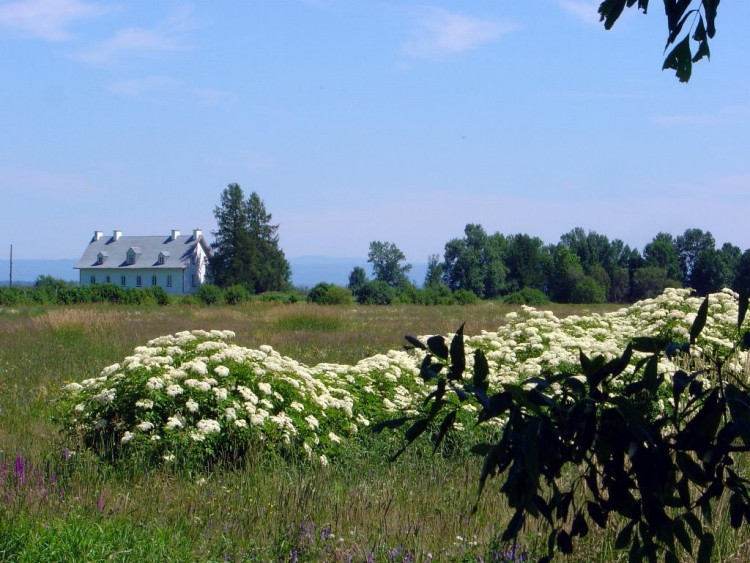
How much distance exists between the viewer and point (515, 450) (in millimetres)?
1625

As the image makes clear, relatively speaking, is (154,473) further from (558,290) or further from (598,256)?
(598,256)

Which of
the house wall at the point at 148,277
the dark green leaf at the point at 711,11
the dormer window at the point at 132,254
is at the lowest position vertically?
the dark green leaf at the point at 711,11

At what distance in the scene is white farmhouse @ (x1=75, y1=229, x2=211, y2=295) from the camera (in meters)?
83.5

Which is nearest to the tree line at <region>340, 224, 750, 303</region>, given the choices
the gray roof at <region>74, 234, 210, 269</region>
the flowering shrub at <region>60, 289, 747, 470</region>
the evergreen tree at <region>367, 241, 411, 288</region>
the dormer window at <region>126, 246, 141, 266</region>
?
the evergreen tree at <region>367, 241, 411, 288</region>

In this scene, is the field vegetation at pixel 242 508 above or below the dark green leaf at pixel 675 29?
below

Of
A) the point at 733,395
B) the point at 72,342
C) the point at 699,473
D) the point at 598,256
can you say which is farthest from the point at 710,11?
the point at 598,256

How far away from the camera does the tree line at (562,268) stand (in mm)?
50125

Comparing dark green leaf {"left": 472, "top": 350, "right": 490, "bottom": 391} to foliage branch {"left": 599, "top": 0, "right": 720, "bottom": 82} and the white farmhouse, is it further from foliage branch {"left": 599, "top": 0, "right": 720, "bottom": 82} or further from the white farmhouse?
the white farmhouse

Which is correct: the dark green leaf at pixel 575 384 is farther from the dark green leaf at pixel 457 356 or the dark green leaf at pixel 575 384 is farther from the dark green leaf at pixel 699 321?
the dark green leaf at pixel 699 321

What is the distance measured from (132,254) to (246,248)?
55.8ft

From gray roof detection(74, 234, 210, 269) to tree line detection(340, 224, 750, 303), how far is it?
17247 mm

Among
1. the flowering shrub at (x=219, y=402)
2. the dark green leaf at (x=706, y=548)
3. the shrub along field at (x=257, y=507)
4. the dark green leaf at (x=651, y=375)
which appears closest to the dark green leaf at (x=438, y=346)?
the dark green leaf at (x=651, y=375)

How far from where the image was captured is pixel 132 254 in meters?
84.8

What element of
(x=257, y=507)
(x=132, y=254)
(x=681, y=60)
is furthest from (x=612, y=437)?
(x=132, y=254)
